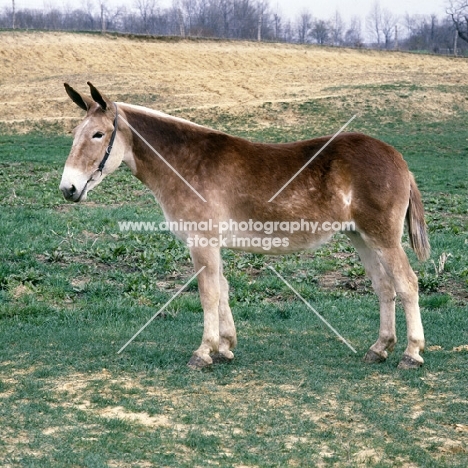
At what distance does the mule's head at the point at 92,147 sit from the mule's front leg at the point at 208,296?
108cm

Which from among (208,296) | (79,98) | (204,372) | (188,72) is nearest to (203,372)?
(204,372)

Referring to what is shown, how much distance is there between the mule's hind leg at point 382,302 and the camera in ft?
22.4

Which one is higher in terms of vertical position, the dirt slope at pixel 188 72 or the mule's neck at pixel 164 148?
the dirt slope at pixel 188 72

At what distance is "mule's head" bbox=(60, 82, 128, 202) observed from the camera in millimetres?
6285

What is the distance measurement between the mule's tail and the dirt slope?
2742 cm

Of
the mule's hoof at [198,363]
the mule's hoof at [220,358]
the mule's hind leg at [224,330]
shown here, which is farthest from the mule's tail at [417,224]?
the mule's hoof at [198,363]

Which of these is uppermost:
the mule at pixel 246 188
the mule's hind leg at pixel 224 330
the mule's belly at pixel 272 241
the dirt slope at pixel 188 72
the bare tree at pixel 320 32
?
the bare tree at pixel 320 32

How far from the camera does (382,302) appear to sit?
6.92 metres

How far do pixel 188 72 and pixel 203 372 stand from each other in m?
38.8

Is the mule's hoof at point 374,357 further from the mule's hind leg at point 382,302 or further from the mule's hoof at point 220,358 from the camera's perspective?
the mule's hoof at point 220,358

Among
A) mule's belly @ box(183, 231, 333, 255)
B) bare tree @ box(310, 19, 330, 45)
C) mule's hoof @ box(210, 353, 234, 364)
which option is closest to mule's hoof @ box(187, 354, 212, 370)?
mule's hoof @ box(210, 353, 234, 364)

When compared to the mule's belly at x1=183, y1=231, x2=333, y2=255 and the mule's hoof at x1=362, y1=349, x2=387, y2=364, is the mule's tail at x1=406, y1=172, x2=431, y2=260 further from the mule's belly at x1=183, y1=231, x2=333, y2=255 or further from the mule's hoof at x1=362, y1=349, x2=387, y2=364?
the mule's hoof at x1=362, y1=349, x2=387, y2=364

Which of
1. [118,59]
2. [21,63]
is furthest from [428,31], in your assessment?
[21,63]

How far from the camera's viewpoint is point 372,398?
19.1ft
